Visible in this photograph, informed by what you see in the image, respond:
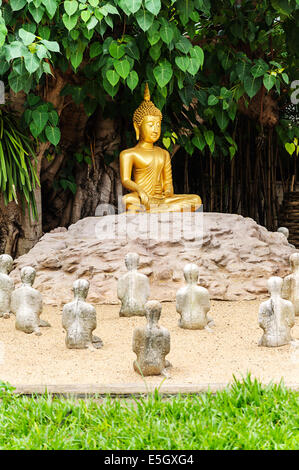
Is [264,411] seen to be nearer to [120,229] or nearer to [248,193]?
[120,229]

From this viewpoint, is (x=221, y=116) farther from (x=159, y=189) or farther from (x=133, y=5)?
(x=133, y=5)

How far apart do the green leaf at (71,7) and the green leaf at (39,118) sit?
4.07 feet

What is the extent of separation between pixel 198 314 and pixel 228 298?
1132 millimetres

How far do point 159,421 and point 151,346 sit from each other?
66 centimetres

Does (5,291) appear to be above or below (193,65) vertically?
below

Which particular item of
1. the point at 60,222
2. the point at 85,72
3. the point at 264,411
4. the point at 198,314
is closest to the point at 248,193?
the point at 60,222

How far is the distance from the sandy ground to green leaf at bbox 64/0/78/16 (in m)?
2.42

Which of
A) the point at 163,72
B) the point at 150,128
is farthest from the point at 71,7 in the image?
the point at 150,128

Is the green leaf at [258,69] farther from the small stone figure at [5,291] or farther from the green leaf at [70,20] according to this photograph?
the small stone figure at [5,291]

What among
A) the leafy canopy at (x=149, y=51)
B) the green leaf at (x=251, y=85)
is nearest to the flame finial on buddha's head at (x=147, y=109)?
the leafy canopy at (x=149, y=51)

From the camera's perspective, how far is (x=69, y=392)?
2.33 m

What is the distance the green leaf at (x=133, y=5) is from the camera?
435 centimetres

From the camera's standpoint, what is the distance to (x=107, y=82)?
518 centimetres
